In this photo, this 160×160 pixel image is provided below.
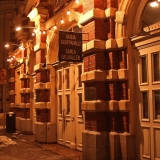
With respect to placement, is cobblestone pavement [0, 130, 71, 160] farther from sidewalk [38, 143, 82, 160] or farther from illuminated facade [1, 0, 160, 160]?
illuminated facade [1, 0, 160, 160]

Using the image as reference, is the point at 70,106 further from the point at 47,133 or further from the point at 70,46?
the point at 70,46

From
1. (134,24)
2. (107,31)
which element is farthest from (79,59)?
(134,24)

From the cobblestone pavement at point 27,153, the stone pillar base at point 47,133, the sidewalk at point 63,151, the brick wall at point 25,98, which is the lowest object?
the cobblestone pavement at point 27,153

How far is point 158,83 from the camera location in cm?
728

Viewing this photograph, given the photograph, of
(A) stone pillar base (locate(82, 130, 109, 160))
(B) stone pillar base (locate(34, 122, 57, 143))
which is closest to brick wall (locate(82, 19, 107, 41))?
(A) stone pillar base (locate(82, 130, 109, 160))

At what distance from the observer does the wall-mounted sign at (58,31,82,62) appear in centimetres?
852

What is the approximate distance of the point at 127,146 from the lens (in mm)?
7746

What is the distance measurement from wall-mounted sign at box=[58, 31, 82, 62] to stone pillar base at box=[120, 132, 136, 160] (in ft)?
8.47

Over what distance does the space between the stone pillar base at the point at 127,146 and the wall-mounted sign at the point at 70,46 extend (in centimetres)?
258

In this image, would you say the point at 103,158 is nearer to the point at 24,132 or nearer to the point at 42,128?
the point at 42,128

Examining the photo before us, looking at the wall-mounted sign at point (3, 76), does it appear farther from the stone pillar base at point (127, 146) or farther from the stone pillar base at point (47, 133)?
the stone pillar base at point (127, 146)

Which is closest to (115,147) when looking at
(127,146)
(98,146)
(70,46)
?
(127,146)

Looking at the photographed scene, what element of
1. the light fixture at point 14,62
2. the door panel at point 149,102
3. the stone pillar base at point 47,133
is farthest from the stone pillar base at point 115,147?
the light fixture at point 14,62

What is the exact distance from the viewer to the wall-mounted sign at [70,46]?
8.52 meters
